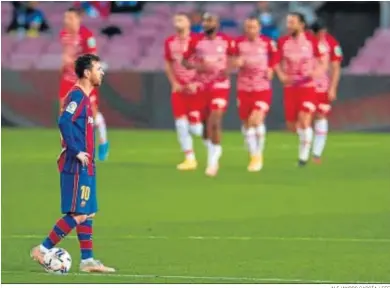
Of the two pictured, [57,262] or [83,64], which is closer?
[57,262]

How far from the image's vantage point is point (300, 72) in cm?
2111

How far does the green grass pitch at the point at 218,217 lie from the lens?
1132 centimetres

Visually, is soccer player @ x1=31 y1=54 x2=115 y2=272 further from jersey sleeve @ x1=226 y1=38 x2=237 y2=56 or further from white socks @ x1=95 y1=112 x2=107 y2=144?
white socks @ x1=95 y1=112 x2=107 y2=144

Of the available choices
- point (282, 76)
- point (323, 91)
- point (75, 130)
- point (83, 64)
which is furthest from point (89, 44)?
point (75, 130)

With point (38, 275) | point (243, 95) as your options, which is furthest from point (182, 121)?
point (38, 275)

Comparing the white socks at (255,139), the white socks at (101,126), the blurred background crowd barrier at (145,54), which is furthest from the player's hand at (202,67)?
the blurred background crowd barrier at (145,54)

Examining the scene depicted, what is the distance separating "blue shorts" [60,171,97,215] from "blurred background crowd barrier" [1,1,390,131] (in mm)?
16359

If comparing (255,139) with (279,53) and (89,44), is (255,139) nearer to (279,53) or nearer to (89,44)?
(279,53)

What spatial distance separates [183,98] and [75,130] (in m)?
9.55

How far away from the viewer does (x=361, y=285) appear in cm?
1038

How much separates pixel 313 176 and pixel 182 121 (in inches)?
83.3

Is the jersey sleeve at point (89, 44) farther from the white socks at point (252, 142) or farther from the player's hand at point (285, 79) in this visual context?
the player's hand at point (285, 79)

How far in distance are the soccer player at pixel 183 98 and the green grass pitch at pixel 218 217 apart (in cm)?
36

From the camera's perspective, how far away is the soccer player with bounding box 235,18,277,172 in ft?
66.2
